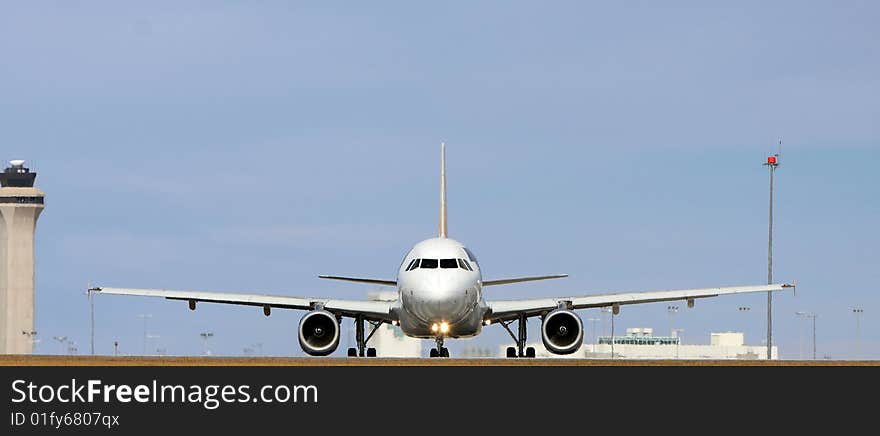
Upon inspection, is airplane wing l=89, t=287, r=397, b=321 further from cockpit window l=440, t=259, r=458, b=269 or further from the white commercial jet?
cockpit window l=440, t=259, r=458, b=269

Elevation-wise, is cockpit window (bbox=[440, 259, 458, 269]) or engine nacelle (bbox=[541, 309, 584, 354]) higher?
cockpit window (bbox=[440, 259, 458, 269])

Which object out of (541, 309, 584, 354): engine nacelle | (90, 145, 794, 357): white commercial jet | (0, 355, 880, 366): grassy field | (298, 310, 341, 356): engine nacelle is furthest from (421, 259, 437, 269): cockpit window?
→ (0, 355, 880, 366): grassy field

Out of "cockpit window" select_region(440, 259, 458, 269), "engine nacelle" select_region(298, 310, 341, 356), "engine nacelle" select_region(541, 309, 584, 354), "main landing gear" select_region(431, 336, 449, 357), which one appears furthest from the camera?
"engine nacelle" select_region(541, 309, 584, 354)

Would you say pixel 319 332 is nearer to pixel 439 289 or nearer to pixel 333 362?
pixel 439 289

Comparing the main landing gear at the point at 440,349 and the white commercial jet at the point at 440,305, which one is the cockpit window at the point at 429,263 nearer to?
the white commercial jet at the point at 440,305

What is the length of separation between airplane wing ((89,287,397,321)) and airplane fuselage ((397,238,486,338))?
4.24 meters

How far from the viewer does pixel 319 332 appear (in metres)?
66.8

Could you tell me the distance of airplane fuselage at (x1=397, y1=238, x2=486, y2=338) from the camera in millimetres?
62656

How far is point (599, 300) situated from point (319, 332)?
48.7 ft

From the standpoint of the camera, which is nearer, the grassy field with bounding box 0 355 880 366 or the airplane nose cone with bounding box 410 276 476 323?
the grassy field with bounding box 0 355 880 366

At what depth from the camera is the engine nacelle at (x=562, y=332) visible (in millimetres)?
67438
